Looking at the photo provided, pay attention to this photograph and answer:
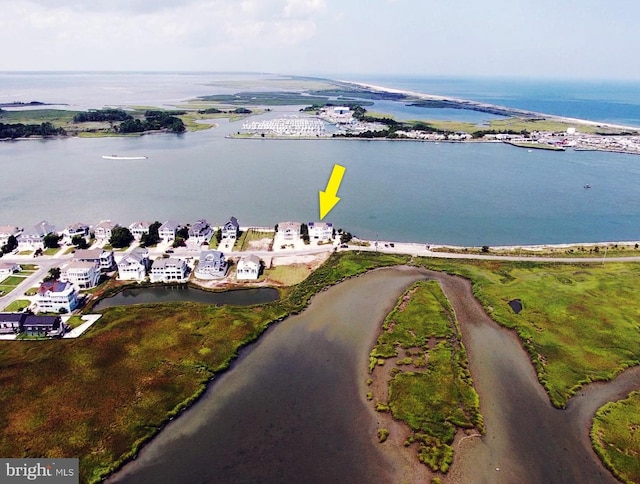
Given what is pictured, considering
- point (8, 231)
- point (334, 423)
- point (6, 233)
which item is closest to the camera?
point (334, 423)

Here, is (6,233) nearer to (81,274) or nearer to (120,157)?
(81,274)

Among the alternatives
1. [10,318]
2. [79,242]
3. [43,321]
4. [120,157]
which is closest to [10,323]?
[10,318]

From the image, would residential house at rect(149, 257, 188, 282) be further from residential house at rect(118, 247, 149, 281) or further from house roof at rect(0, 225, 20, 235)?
house roof at rect(0, 225, 20, 235)

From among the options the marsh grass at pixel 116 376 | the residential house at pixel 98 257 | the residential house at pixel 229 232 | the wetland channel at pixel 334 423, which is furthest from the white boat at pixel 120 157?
the wetland channel at pixel 334 423

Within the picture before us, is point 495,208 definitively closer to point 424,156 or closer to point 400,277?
point 400,277

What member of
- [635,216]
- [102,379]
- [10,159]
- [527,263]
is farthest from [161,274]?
[10,159]

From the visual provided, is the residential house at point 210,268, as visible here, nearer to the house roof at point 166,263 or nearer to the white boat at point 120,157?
the house roof at point 166,263
